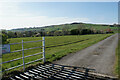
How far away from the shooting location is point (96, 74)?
206 inches

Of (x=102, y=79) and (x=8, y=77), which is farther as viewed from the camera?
(x=8, y=77)

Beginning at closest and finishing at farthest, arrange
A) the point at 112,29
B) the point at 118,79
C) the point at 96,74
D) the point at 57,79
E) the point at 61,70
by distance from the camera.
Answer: the point at 118,79 → the point at 57,79 → the point at 96,74 → the point at 61,70 → the point at 112,29

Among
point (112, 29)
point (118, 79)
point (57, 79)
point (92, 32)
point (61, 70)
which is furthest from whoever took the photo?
point (112, 29)

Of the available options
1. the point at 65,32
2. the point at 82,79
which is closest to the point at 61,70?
the point at 82,79

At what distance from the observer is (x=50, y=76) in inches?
202

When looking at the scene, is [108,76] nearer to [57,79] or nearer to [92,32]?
[57,79]

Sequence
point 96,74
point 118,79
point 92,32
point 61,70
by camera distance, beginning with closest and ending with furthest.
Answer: point 118,79 < point 96,74 < point 61,70 < point 92,32

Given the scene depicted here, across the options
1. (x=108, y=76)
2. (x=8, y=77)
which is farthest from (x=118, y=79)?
(x=8, y=77)

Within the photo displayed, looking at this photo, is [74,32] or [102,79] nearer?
[102,79]

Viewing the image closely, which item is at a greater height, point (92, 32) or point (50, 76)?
point (92, 32)

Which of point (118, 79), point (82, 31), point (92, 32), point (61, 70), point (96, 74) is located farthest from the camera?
point (92, 32)

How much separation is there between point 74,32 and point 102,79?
60884mm

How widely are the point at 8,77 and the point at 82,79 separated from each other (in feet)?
10.3

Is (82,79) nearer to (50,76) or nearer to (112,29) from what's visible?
(50,76)
